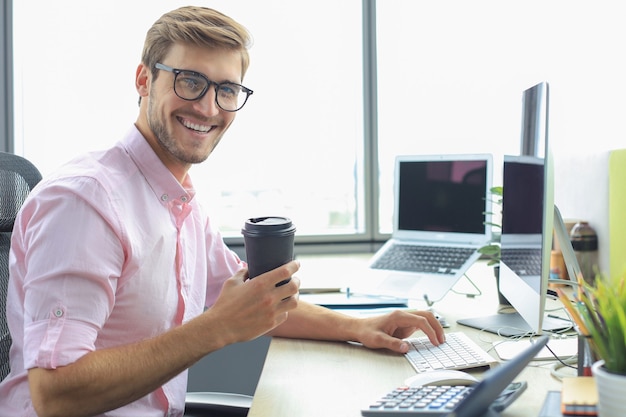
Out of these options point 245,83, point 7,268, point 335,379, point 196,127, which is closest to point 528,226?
point 335,379

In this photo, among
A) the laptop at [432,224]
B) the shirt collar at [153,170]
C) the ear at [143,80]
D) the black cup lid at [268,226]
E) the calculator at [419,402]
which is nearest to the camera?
the calculator at [419,402]

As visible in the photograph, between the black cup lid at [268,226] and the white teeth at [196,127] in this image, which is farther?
the white teeth at [196,127]

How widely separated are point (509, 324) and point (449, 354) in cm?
33

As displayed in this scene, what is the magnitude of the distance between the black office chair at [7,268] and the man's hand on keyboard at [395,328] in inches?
11.0

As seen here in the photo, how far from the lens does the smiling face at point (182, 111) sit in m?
1.33

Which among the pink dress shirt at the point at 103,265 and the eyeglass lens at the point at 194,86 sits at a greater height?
the eyeglass lens at the point at 194,86

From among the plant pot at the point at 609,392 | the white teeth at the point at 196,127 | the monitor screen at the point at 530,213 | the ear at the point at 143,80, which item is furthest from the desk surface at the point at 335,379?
the ear at the point at 143,80

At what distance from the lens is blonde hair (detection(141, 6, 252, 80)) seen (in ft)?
4.33

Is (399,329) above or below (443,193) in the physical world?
below

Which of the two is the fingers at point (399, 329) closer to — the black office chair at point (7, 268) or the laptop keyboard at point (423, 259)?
the black office chair at point (7, 268)

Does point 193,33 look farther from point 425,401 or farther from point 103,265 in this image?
point 425,401

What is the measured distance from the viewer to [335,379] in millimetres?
1152

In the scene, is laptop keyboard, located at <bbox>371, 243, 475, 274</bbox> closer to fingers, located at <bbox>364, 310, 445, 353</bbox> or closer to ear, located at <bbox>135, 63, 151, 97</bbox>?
fingers, located at <bbox>364, 310, 445, 353</bbox>

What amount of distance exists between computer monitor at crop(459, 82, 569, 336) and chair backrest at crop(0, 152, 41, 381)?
1018 mm
